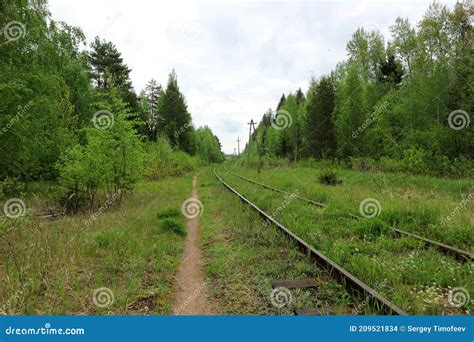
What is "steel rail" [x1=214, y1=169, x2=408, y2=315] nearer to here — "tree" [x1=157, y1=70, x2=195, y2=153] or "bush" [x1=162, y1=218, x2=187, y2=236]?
"bush" [x1=162, y1=218, x2=187, y2=236]

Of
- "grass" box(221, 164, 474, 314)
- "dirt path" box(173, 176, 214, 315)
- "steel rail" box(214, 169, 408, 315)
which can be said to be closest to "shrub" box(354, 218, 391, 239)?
"grass" box(221, 164, 474, 314)

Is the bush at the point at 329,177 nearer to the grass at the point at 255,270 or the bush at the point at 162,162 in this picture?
the grass at the point at 255,270

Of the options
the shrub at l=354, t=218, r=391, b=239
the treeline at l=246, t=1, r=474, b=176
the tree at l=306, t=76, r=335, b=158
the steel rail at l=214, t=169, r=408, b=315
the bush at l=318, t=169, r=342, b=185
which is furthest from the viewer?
the tree at l=306, t=76, r=335, b=158

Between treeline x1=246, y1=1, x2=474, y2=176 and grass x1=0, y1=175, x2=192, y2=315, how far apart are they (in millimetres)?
17488

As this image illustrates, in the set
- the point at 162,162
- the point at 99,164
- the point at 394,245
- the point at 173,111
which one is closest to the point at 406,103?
the point at 162,162

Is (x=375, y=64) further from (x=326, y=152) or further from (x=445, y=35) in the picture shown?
(x=326, y=152)

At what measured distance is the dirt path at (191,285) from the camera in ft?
13.6

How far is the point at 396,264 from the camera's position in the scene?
16.1 feet

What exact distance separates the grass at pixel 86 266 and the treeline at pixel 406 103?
17488 mm

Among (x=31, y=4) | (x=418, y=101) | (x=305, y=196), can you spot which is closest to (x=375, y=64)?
(x=418, y=101)

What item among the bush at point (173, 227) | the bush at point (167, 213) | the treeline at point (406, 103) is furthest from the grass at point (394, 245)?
the treeline at point (406, 103)

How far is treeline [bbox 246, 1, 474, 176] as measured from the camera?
65.1 ft

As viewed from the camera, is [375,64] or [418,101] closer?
[418,101]

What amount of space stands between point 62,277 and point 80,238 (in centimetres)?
188
